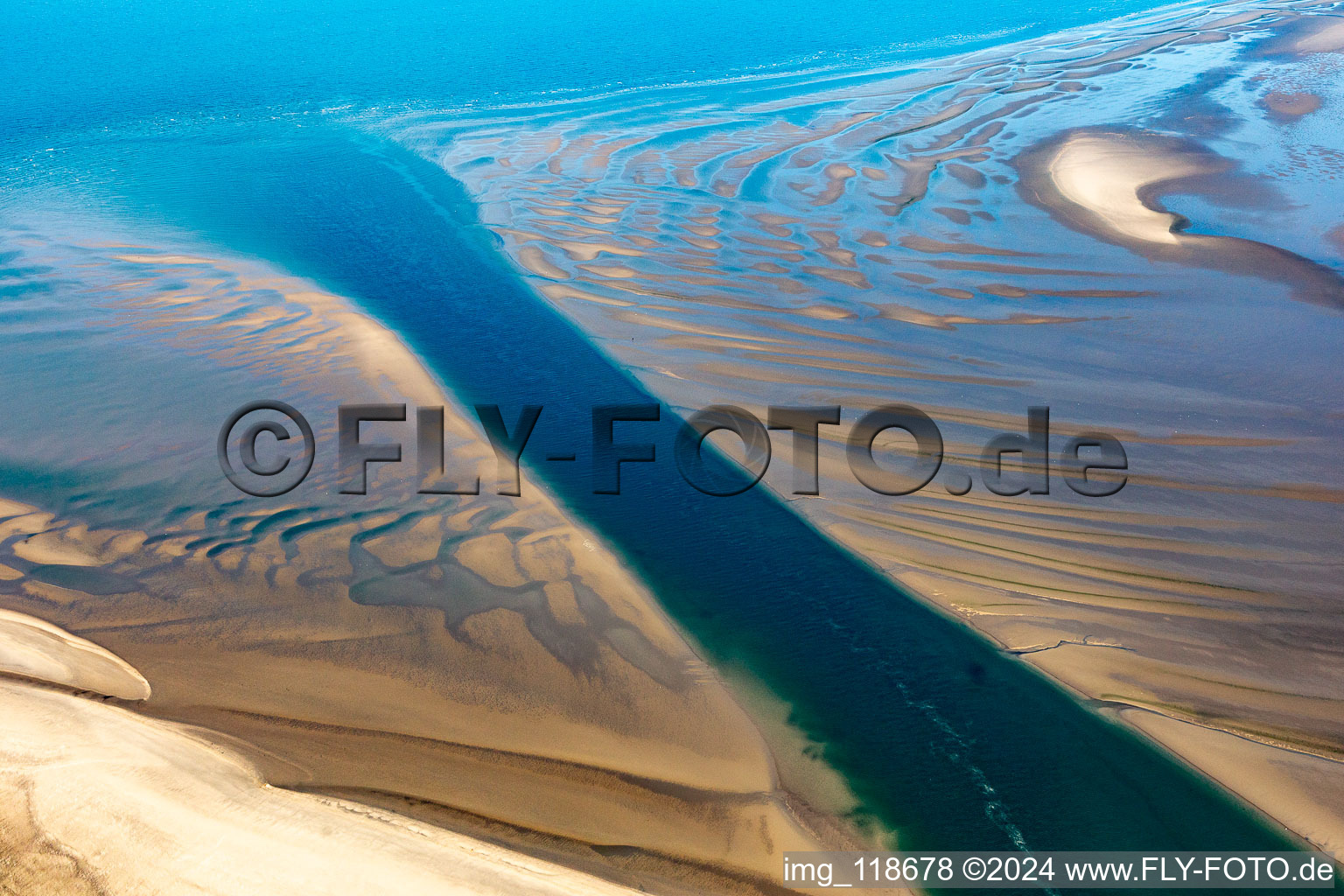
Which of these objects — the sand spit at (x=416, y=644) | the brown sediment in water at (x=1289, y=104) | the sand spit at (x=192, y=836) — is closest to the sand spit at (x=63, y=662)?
the sand spit at (x=416, y=644)

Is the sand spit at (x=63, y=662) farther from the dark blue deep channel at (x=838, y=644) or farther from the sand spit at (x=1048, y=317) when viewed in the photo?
the sand spit at (x=1048, y=317)

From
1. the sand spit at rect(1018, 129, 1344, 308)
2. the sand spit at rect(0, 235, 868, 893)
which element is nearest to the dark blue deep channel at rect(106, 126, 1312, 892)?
the sand spit at rect(0, 235, 868, 893)

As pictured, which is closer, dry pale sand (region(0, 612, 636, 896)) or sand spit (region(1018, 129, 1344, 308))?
dry pale sand (region(0, 612, 636, 896))

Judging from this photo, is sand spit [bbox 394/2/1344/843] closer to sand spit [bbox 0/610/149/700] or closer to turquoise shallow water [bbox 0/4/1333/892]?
turquoise shallow water [bbox 0/4/1333/892]

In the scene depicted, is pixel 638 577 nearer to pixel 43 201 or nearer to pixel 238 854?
pixel 238 854

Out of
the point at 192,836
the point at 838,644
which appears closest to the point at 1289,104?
the point at 838,644

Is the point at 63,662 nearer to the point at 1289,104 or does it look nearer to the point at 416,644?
the point at 416,644
